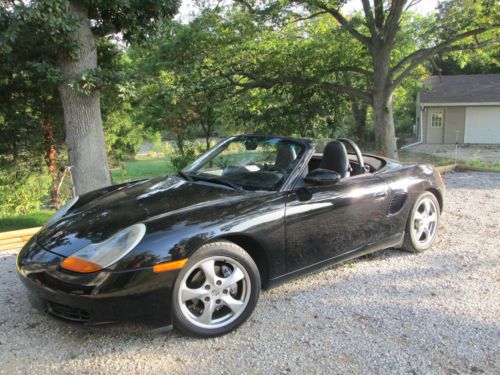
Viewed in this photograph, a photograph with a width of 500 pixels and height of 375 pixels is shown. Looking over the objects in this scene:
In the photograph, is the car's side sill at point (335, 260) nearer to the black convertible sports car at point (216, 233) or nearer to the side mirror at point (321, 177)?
the black convertible sports car at point (216, 233)

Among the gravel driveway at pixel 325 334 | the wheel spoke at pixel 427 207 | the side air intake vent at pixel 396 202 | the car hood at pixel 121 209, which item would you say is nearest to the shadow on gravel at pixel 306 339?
the gravel driveway at pixel 325 334

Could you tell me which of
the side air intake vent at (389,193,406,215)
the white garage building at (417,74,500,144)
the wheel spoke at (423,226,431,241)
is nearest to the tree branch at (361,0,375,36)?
the wheel spoke at (423,226,431,241)

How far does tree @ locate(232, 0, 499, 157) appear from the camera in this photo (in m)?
12.6

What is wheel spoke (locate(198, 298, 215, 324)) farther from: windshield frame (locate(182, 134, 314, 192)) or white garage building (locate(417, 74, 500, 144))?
white garage building (locate(417, 74, 500, 144))

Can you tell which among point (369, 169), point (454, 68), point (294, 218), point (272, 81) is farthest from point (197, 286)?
point (454, 68)

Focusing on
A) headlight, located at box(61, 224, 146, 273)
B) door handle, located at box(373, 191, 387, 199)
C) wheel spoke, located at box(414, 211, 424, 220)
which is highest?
headlight, located at box(61, 224, 146, 273)

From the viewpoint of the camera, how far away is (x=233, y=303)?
2982 millimetres

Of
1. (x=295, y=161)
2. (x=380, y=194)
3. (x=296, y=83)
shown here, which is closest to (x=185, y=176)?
(x=295, y=161)

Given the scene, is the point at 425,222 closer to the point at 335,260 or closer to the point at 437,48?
the point at 335,260

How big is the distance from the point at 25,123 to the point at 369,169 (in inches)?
315

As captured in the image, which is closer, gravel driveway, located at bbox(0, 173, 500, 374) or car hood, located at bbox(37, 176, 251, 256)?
gravel driveway, located at bbox(0, 173, 500, 374)

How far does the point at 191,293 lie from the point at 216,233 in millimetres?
439

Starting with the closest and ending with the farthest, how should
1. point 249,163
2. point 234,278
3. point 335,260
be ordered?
point 234,278 < point 335,260 < point 249,163

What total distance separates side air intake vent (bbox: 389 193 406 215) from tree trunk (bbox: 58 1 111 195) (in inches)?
200
